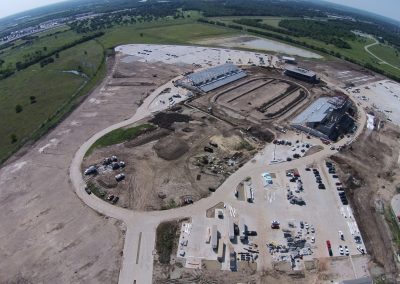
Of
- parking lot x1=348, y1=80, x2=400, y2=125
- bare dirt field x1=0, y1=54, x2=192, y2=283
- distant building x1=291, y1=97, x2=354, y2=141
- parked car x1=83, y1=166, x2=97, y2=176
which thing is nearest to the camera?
bare dirt field x1=0, y1=54, x2=192, y2=283

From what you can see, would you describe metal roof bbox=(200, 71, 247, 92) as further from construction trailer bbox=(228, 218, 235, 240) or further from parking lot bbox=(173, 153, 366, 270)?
construction trailer bbox=(228, 218, 235, 240)

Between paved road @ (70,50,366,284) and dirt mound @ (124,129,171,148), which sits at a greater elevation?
dirt mound @ (124,129,171,148)

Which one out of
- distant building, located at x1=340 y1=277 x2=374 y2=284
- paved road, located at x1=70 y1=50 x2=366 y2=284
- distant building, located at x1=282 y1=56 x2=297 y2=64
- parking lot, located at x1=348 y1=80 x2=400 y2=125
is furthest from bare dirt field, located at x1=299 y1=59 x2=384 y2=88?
distant building, located at x1=340 y1=277 x2=374 y2=284

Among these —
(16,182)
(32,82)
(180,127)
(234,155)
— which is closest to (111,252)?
(16,182)

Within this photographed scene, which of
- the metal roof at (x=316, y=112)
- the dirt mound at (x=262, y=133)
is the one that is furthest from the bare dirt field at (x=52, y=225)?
the metal roof at (x=316, y=112)

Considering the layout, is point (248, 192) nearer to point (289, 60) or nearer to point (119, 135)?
point (119, 135)

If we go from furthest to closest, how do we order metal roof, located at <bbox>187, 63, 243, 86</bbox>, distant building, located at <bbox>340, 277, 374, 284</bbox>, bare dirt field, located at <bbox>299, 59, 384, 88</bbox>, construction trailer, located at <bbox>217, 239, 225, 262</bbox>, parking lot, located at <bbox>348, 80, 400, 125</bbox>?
bare dirt field, located at <bbox>299, 59, 384, 88</bbox>, metal roof, located at <bbox>187, 63, 243, 86</bbox>, parking lot, located at <bbox>348, 80, 400, 125</bbox>, construction trailer, located at <bbox>217, 239, 225, 262</bbox>, distant building, located at <bbox>340, 277, 374, 284</bbox>

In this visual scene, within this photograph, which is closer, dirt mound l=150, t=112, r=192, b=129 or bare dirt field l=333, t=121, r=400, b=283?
bare dirt field l=333, t=121, r=400, b=283
